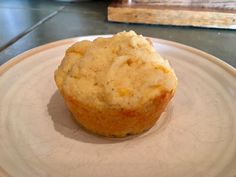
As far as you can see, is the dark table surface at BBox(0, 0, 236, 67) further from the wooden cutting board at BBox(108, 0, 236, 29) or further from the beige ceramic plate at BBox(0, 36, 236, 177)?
the beige ceramic plate at BBox(0, 36, 236, 177)

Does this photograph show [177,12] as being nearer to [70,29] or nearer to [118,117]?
[70,29]

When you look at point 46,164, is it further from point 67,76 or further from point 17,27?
point 17,27

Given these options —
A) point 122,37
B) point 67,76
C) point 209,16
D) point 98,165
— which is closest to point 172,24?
point 209,16

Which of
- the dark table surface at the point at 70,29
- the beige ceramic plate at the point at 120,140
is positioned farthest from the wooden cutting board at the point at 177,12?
the beige ceramic plate at the point at 120,140

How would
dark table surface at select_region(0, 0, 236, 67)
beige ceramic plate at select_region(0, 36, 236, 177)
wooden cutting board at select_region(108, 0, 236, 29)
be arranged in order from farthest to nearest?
wooden cutting board at select_region(108, 0, 236, 29), dark table surface at select_region(0, 0, 236, 67), beige ceramic plate at select_region(0, 36, 236, 177)

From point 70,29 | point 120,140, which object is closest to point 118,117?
point 120,140

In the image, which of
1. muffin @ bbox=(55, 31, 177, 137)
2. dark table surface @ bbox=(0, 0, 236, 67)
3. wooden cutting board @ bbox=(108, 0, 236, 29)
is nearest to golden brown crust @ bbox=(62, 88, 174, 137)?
muffin @ bbox=(55, 31, 177, 137)

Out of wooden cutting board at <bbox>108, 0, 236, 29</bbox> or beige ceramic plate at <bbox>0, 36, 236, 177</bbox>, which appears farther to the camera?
wooden cutting board at <bbox>108, 0, 236, 29</bbox>
